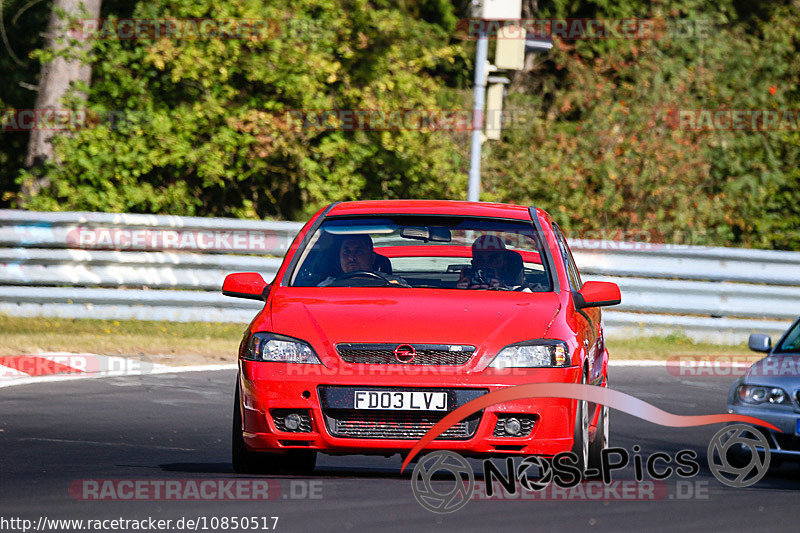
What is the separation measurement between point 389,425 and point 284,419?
519 millimetres

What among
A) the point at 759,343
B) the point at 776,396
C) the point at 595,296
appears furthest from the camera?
the point at 759,343

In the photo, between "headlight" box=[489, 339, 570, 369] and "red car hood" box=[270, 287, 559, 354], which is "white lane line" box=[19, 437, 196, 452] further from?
"headlight" box=[489, 339, 570, 369]

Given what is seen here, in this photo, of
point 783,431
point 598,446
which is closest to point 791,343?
point 783,431

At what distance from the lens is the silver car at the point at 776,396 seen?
9.60m

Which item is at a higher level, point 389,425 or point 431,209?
point 431,209

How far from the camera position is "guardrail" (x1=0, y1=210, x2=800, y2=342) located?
55.0 feet

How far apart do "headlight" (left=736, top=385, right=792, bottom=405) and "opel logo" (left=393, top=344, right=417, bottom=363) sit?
3.26 meters

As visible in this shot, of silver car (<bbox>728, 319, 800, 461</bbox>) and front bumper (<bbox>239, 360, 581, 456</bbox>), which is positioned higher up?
front bumper (<bbox>239, 360, 581, 456</bbox>)

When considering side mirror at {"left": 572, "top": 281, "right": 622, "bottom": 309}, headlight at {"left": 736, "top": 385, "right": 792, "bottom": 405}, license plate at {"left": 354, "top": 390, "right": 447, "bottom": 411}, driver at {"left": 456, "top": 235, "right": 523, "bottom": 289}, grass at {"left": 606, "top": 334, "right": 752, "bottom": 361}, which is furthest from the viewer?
grass at {"left": 606, "top": 334, "right": 752, "bottom": 361}

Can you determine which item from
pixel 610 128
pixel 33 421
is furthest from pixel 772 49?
pixel 33 421

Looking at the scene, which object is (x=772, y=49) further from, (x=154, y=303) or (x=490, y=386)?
(x=490, y=386)

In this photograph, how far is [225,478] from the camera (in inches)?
317

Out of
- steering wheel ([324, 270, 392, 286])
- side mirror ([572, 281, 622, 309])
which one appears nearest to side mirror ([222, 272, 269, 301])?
steering wheel ([324, 270, 392, 286])

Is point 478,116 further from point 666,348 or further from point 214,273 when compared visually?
point 214,273
